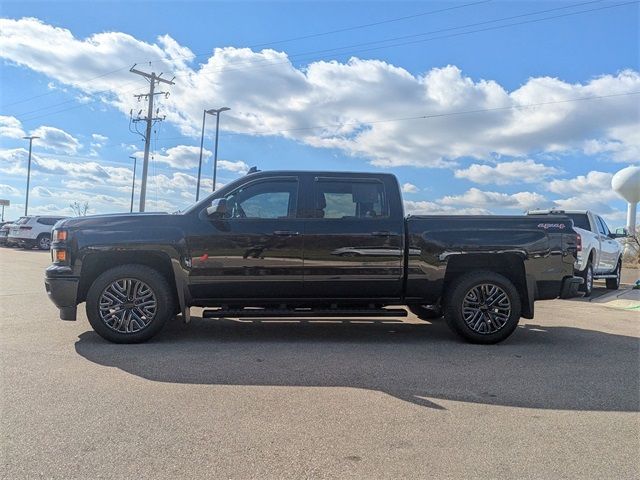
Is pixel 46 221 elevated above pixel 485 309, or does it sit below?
above

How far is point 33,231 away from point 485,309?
2482 centimetres

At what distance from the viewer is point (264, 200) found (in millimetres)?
6246

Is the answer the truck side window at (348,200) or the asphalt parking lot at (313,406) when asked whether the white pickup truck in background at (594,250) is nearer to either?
the asphalt parking lot at (313,406)

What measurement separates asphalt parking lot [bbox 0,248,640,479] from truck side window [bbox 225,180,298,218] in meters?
1.55

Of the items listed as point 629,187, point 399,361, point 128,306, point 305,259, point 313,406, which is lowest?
point 313,406

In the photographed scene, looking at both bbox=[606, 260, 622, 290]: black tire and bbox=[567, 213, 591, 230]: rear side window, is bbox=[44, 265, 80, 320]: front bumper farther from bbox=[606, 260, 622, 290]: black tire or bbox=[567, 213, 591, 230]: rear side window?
bbox=[606, 260, 622, 290]: black tire

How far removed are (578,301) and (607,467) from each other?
28.7ft

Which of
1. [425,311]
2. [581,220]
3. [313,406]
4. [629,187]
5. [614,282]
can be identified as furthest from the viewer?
[629,187]

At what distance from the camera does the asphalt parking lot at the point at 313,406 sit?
315cm

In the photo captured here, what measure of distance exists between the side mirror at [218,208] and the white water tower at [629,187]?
36.9m

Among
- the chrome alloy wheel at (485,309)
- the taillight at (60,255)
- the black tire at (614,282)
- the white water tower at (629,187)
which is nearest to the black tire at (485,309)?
the chrome alloy wheel at (485,309)

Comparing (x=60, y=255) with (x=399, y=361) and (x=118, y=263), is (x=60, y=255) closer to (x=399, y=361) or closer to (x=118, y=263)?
(x=118, y=263)

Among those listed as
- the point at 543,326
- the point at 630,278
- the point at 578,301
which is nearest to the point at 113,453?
the point at 543,326

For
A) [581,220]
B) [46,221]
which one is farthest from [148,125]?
[581,220]
